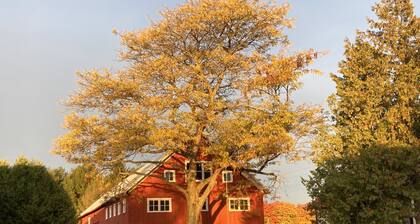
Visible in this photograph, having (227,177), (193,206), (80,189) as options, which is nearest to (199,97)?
(193,206)

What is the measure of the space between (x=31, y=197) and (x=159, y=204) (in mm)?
25960

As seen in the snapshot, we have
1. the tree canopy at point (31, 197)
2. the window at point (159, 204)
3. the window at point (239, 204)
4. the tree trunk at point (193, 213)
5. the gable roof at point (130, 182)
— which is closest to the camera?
the tree canopy at point (31, 197)

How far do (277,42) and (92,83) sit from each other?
1389cm

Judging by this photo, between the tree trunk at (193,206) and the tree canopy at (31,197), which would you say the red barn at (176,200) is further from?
the tree canopy at (31,197)

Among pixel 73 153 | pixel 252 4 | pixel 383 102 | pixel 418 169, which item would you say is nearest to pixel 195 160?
pixel 73 153

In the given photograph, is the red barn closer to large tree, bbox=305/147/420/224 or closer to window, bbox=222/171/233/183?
window, bbox=222/171/233/183

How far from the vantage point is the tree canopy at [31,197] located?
28688 millimetres

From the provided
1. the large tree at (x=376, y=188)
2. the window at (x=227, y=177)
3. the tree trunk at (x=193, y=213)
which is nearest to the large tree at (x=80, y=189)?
the window at (x=227, y=177)

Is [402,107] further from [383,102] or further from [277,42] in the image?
[277,42]

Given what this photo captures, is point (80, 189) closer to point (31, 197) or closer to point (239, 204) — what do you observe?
point (239, 204)

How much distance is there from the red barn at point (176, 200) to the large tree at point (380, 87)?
16.9 metres

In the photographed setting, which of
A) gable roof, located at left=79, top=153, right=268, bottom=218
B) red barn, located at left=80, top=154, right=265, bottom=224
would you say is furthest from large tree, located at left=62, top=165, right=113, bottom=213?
red barn, located at left=80, top=154, right=265, bottom=224

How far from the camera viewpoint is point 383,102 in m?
36.1

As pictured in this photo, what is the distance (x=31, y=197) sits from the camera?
29.0 metres
